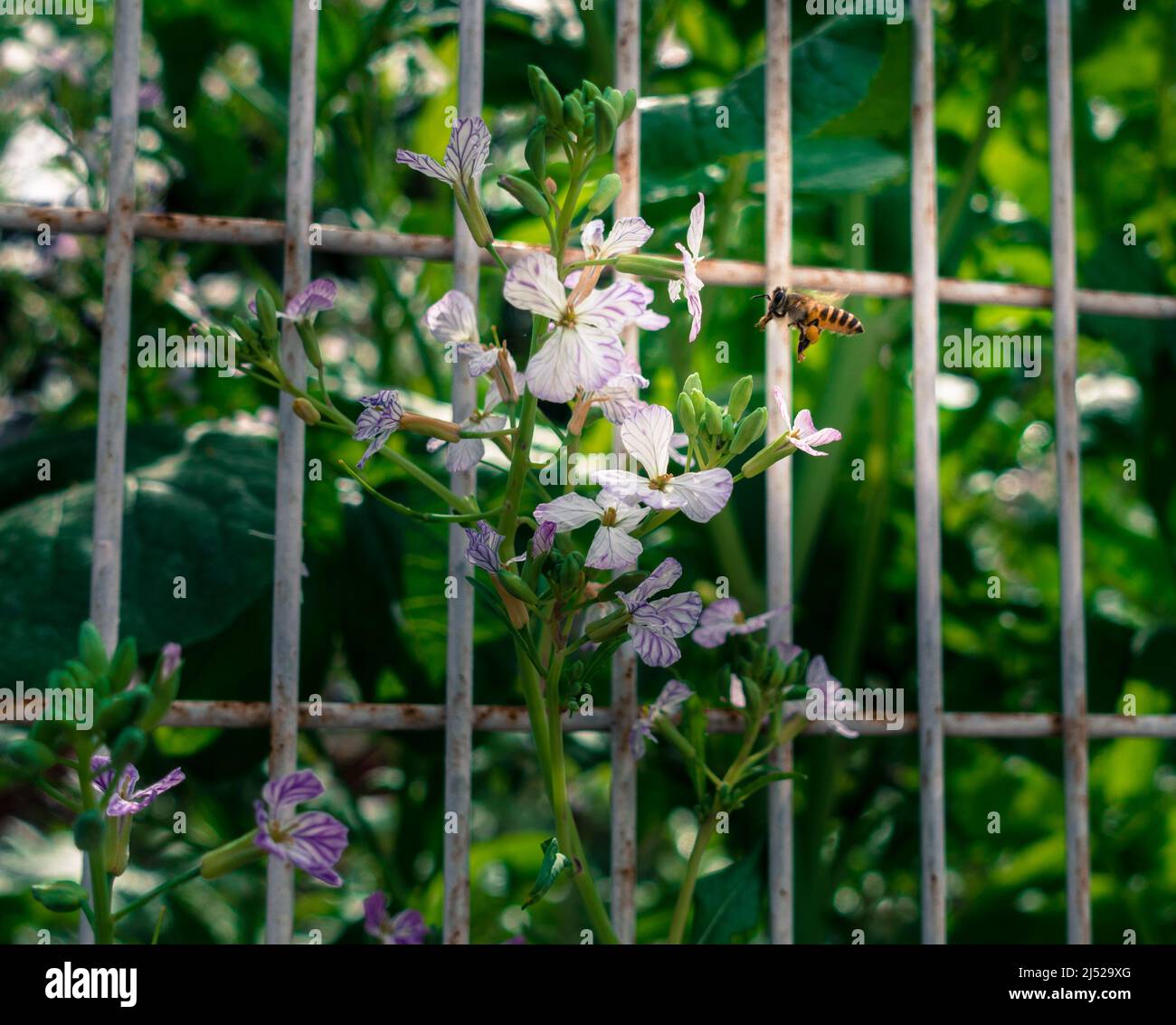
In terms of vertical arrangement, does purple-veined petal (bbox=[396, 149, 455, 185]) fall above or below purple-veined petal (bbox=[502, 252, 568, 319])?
above

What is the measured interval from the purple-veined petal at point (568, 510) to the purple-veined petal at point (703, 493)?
0.04 metres

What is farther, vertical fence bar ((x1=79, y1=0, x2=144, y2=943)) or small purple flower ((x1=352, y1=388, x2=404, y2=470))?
vertical fence bar ((x1=79, y1=0, x2=144, y2=943))

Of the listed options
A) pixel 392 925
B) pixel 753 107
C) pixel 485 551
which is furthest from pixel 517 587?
pixel 753 107

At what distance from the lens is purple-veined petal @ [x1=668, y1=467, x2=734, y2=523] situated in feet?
2.04

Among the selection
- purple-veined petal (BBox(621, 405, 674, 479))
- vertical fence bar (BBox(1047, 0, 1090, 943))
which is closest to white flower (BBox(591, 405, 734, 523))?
purple-veined petal (BBox(621, 405, 674, 479))

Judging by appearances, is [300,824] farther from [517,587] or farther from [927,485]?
[927,485]

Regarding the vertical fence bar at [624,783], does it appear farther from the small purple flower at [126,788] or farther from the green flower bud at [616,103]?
the small purple flower at [126,788]

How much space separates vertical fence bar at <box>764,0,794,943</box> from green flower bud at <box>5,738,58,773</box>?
1.71ft

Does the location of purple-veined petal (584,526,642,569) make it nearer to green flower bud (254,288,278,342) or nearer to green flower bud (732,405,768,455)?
green flower bud (732,405,768,455)

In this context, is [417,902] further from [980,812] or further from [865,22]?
[865,22]

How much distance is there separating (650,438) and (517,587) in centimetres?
12

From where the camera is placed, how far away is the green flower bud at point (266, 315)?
2.25 ft

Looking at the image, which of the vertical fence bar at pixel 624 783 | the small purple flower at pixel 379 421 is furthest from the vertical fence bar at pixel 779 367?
the small purple flower at pixel 379 421
